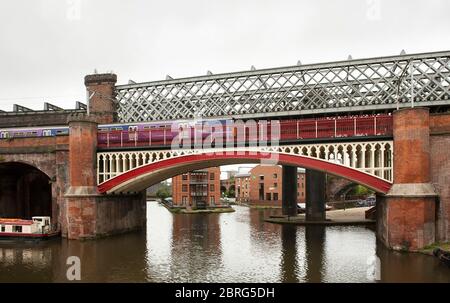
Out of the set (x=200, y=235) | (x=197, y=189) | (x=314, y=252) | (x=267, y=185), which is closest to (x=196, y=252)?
(x=314, y=252)

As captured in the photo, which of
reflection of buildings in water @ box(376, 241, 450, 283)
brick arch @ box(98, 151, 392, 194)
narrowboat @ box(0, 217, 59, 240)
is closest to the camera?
reflection of buildings in water @ box(376, 241, 450, 283)

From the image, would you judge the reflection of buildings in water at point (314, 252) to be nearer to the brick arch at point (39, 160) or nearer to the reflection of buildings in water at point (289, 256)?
the reflection of buildings in water at point (289, 256)

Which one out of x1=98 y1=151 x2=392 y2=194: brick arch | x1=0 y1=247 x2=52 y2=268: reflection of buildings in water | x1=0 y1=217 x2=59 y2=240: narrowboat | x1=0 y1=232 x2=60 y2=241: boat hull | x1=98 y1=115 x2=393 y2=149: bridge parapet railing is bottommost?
x1=0 y1=247 x2=52 y2=268: reflection of buildings in water

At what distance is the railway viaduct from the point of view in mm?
28047

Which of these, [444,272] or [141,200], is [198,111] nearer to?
[141,200]

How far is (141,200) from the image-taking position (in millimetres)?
46531

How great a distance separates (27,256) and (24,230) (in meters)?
6.75

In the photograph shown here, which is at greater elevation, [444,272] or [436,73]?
[436,73]

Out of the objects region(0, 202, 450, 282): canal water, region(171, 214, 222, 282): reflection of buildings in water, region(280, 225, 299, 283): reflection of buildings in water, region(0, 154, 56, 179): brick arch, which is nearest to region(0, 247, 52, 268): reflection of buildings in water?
region(0, 202, 450, 282): canal water

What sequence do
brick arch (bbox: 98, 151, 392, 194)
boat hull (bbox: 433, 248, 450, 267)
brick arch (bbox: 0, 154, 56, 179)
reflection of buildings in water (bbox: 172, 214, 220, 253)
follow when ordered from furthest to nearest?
1. brick arch (bbox: 0, 154, 56, 179)
2. reflection of buildings in water (bbox: 172, 214, 220, 253)
3. brick arch (bbox: 98, 151, 392, 194)
4. boat hull (bbox: 433, 248, 450, 267)

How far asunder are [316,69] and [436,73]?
1306 cm

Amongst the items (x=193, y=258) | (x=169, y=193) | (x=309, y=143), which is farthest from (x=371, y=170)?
(x=169, y=193)

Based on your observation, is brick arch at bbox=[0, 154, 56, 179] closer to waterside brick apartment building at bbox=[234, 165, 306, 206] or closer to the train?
the train

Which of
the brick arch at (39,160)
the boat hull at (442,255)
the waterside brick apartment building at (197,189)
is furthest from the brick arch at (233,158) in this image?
the waterside brick apartment building at (197,189)
